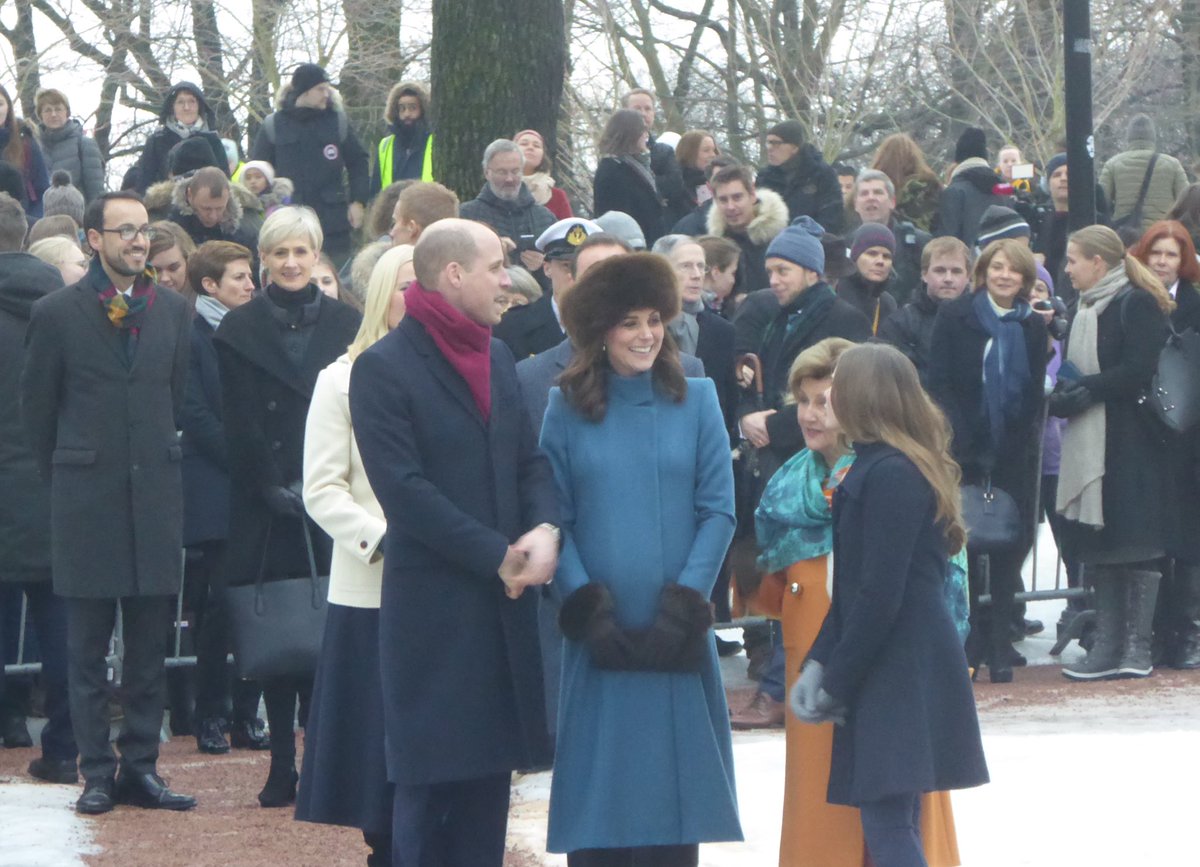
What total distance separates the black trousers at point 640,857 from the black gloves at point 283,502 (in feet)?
6.43

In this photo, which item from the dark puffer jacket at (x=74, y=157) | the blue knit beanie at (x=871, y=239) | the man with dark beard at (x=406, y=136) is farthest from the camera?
the dark puffer jacket at (x=74, y=157)

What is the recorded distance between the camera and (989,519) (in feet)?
30.7

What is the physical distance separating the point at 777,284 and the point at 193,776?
3291mm

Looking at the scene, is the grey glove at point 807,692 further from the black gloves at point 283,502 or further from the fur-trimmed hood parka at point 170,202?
the fur-trimmed hood parka at point 170,202

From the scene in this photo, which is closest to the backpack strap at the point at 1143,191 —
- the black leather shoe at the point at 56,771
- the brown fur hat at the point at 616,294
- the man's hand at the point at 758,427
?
the man's hand at the point at 758,427

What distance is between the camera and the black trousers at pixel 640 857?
533 centimetres

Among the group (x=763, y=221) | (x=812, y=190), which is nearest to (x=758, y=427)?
(x=763, y=221)

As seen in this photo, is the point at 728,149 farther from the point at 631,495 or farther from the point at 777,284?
the point at 631,495

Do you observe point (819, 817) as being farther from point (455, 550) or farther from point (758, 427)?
point (758, 427)

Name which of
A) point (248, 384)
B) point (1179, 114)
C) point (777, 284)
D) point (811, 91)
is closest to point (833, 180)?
point (777, 284)

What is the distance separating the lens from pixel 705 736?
5254mm

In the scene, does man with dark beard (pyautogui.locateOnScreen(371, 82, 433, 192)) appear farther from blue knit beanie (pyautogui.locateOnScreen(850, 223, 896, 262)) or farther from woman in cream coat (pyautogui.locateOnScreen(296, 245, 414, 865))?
woman in cream coat (pyautogui.locateOnScreen(296, 245, 414, 865))

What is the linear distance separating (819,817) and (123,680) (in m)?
2.75

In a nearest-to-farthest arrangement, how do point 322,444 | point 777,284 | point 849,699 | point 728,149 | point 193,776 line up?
point 849,699, point 322,444, point 193,776, point 777,284, point 728,149
